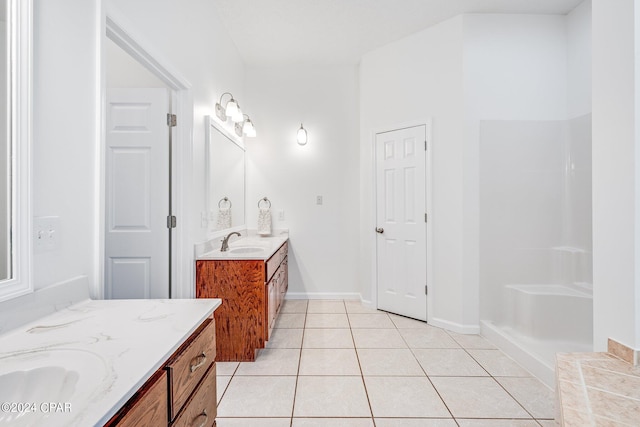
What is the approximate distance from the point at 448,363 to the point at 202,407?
1.83 m

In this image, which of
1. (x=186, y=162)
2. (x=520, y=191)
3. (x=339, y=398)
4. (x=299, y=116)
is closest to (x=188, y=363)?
(x=339, y=398)

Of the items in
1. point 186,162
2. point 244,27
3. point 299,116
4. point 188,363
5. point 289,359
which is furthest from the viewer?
point 299,116

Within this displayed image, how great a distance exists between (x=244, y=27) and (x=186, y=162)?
5.62 ft

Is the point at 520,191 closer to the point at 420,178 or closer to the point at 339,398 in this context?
the point at 420,178

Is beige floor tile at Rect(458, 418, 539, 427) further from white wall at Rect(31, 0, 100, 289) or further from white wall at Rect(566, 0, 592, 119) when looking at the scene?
white wall at Rect(566, 0, 592, 119)

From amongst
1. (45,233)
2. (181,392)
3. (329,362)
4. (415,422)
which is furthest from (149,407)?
(329,362)

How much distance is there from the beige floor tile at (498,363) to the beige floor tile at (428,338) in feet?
0.64

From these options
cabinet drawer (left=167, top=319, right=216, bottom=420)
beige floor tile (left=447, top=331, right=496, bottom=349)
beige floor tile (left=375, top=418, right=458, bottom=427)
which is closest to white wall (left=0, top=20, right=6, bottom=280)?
cabinet drawer (left=167, top=319, right=216, bottom=420)

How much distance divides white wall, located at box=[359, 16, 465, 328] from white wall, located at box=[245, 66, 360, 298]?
622 millimetres

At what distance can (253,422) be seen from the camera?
1.61 meters

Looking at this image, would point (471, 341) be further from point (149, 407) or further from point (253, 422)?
point (149, 407)

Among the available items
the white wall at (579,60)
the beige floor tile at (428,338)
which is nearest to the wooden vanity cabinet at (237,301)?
the beige floor tile at (428,338)

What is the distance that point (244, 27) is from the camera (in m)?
3.00

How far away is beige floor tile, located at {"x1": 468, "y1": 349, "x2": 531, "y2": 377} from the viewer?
209 cm
